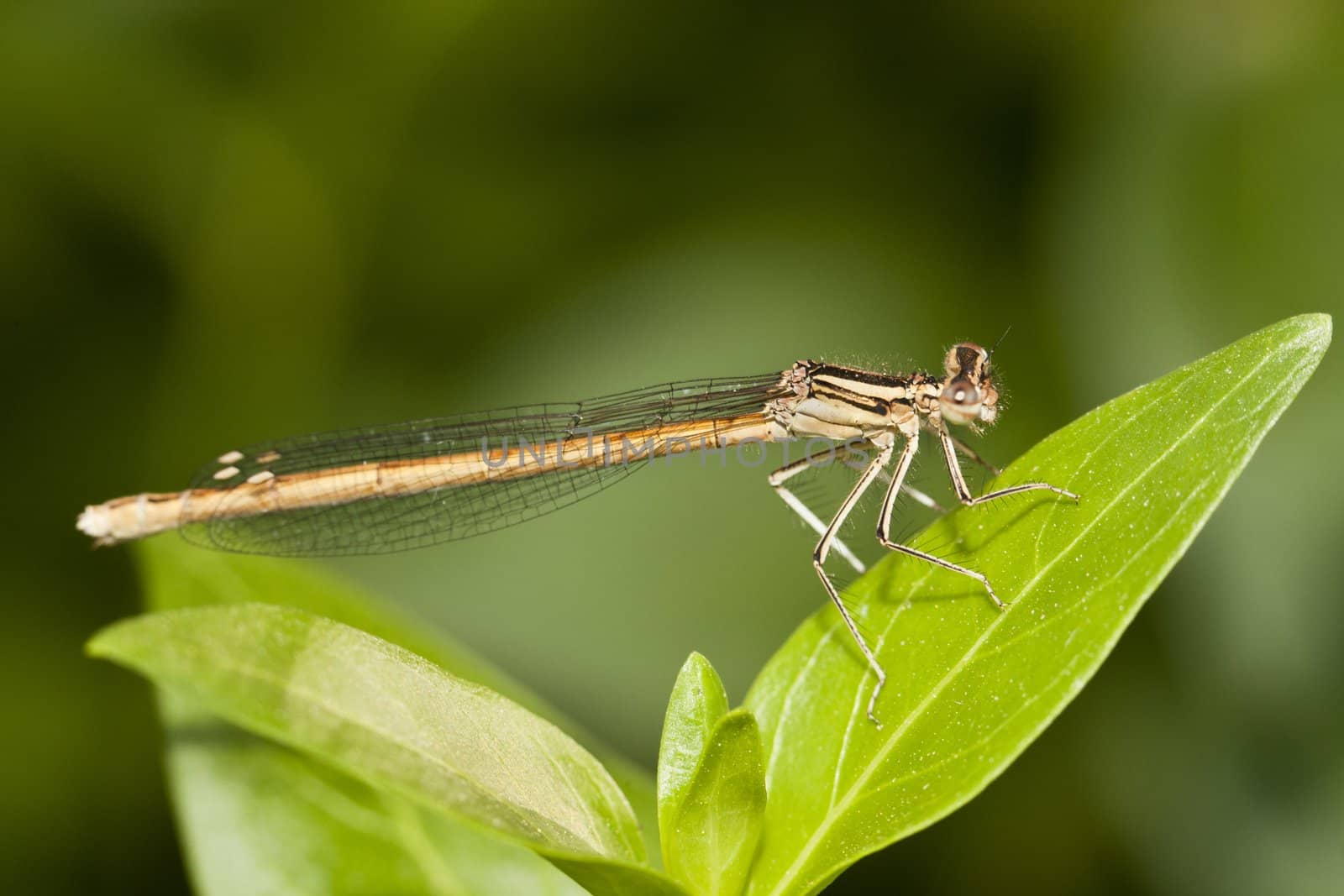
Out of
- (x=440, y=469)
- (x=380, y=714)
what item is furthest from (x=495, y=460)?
(x=380, y=714)

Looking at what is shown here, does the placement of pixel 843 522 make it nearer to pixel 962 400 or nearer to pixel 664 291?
pixel 962 400

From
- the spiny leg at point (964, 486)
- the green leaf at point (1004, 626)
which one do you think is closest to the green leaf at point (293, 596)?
the green leaf at point (1004, 626)

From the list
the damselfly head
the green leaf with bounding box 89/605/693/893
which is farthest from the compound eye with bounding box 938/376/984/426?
the green leaf with bounding box 89/605/693/893

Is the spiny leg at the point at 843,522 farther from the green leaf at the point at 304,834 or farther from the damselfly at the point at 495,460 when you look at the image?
the green leaf at the point at 304,834

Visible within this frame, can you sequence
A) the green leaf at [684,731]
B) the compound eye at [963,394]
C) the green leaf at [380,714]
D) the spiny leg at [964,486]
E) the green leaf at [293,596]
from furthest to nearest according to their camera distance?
the compound eye at [963,394] < the green leaf at [293,596] < the spiny leg at [964,486] < the green leaf at [684,731] < the green leaf at [380,714]

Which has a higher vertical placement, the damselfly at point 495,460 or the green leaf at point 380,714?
the damselfly at point 495,460

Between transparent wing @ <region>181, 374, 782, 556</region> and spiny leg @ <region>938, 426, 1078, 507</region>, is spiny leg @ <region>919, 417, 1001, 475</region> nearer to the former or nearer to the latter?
spiny leg @ <region>938, 426, 1078, 507</region>
